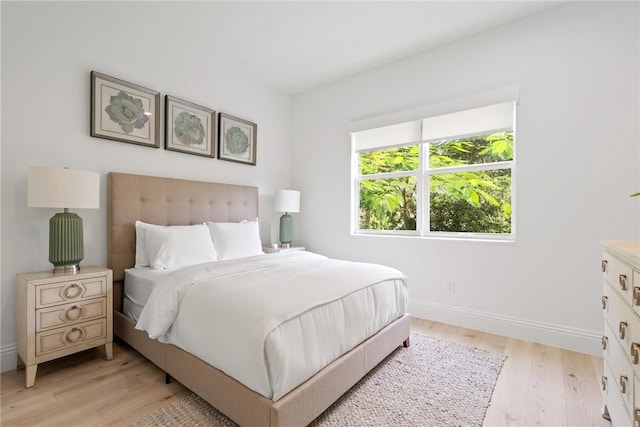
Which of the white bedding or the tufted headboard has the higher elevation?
the tufted headboard

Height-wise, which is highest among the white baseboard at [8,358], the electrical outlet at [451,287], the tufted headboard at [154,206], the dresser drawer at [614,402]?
the tufted headboard at [154,206]

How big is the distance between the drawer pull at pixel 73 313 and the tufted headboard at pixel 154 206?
452 mm

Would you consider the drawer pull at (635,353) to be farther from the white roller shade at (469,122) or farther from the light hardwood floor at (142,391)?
the white roller shade at (469,122)

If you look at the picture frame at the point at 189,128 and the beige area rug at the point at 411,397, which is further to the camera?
the picture frame at the point at 189,128

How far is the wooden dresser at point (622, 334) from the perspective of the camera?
1.05m

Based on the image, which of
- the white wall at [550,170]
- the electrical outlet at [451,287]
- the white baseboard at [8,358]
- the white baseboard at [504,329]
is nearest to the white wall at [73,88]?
the white baseboard at [8,358]

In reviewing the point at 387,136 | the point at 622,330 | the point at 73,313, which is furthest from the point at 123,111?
the point at 622,330

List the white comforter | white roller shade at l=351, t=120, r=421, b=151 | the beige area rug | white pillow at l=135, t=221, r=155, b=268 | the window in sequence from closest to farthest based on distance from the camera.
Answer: the white comforter, the beige area rug, white pillow at l=135, t=221, r=155, b=268, the window, white roller shade at l=351, t=120, r=421, b=151

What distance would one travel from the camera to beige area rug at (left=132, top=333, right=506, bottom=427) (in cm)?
154

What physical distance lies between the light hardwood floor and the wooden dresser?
258mm

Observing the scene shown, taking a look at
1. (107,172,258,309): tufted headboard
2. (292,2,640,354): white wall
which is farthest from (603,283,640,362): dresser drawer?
(107,172,258,309): tufted headboard

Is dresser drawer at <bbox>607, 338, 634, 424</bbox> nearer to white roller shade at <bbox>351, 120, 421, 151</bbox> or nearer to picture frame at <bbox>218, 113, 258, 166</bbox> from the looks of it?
white roller shade at <bbox>351, 120, 421, 151</bbox>

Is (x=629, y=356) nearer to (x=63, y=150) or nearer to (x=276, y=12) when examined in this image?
(x=276, y=12)

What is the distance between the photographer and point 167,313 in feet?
5.58
